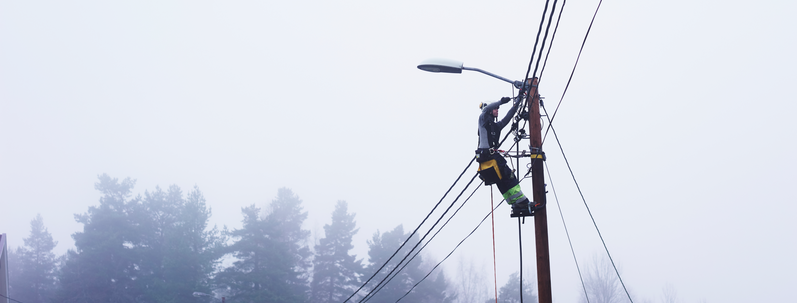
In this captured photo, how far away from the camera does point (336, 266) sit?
5275cm

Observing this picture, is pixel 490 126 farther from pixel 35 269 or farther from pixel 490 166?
pixel 35 269

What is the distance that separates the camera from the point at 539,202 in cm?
813

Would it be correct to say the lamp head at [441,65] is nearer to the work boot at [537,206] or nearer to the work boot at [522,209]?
the work boot at [522,209]

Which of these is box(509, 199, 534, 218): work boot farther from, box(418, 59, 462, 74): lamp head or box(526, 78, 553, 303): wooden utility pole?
box(418, 59, 462, 74): lamp head

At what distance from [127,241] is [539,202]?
4853 cm

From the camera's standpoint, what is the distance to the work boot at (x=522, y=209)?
813cm

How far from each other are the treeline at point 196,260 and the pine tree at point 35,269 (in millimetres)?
574

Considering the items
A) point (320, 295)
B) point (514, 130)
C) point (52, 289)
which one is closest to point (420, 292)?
point (320, 295)

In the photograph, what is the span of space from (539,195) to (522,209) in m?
0.35

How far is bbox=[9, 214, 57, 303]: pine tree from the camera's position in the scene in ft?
195

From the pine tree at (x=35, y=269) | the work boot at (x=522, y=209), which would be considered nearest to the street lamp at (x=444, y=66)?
the work boot at (x=522, y=209)

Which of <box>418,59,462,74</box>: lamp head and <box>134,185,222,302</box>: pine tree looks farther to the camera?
<box>134,185,222,302</box>: pine tree

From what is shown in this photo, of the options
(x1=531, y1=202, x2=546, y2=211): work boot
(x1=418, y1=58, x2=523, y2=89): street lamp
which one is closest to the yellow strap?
(x1=531, y1=202, x2=546, y2=211): work boot

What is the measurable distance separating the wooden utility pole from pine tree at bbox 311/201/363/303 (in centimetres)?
4344
